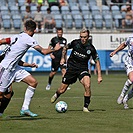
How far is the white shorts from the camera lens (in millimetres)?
11518

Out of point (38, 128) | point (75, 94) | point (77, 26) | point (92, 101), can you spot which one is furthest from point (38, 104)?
point (77, 26)

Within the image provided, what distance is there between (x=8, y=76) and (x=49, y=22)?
2021cm

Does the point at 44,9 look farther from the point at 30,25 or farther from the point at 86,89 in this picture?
the point at 30,25

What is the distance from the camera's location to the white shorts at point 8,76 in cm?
1152

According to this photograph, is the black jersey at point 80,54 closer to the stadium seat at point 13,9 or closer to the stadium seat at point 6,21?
the stadium seat at point 6,21

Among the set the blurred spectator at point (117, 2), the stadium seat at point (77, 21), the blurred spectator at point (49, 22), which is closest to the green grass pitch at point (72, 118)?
the blurred spectator at point (49, 22)

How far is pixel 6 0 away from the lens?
32.9 metres

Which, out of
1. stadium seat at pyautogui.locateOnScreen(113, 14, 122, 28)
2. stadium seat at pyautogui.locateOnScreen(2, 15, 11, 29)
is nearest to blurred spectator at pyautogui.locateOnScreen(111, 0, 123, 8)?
stadium seat at pyautogui.locateOnScreen(113, 14, 122, 28)

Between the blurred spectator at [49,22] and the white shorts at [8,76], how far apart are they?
19.7 m

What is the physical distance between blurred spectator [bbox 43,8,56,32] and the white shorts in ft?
64.6

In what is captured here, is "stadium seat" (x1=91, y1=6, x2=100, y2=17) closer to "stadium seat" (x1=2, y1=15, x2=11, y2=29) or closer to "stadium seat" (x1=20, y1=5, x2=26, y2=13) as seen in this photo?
"stadium seat" (x1=20, y1=5, x2=26, y2=13)

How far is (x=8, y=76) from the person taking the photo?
37.9ft

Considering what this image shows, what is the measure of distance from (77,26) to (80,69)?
61.4 feet

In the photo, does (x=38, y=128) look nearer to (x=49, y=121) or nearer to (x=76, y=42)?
(x=49, y=121)
